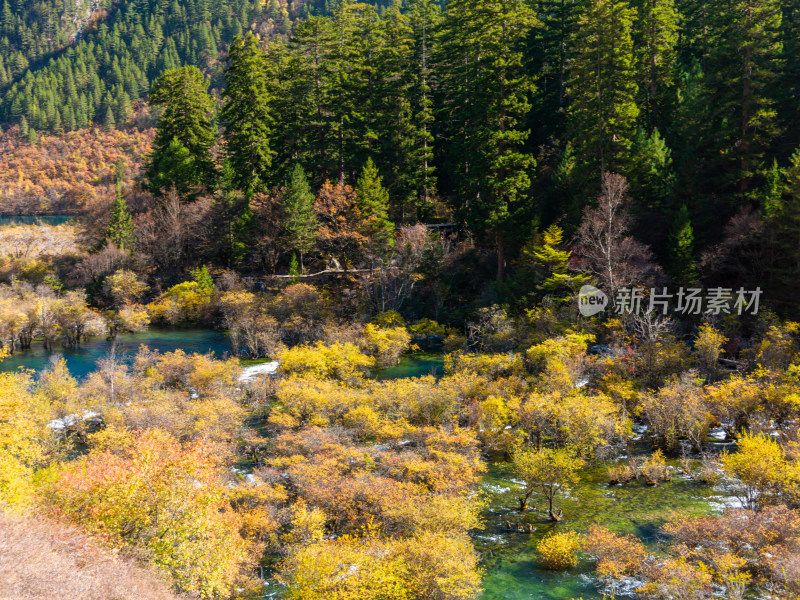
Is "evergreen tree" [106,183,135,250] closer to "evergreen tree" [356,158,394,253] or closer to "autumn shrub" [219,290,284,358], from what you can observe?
"autumn shrub" [219,290,284,358]

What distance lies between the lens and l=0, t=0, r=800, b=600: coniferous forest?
42.4 feet

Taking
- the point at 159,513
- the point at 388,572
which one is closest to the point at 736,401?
the point at 388,572

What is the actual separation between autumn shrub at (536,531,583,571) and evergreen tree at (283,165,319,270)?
109 feet

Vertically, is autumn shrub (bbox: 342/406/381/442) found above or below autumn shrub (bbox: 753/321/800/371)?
below

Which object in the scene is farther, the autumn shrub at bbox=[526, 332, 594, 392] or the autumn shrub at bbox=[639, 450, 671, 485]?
the autumn shrub at bbox=[526, 332, 594, 392]

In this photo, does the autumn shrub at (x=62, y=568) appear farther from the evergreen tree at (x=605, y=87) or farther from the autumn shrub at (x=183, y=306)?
the autumn shrub at (x=183, y=306)

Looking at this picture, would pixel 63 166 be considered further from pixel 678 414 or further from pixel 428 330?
pixel 678 414

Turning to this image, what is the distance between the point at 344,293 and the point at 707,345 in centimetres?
2569

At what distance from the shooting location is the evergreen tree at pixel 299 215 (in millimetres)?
43531

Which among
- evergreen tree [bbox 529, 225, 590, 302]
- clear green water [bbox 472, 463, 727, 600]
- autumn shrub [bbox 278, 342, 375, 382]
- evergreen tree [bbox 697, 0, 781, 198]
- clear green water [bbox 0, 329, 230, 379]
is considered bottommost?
clear green water [bbox 472, 463, 727, 600]

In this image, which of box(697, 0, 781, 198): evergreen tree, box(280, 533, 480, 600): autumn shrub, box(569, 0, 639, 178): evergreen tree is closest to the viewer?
box(280, 533, 480, 600): autumn shrub

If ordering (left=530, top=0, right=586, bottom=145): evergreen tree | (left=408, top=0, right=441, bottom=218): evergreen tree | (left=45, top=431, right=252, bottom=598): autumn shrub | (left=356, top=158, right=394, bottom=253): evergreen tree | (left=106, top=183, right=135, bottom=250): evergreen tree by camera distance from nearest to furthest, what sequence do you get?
1. (left=45, top=431, right=252, bottom=598): autumn shrub
2. (left=356, top=158, right=394, bottom=253): evergreen tree
3. (left=530, top=0, right=586, bottom=145): evergreen tree
4. (left=408, top=0, right=441, bottom=218): evergreen tree
5. (left=106, top=183, right=135, bottom=250): evergreen tree

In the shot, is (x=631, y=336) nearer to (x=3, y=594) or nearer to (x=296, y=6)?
(x=3, y=594)

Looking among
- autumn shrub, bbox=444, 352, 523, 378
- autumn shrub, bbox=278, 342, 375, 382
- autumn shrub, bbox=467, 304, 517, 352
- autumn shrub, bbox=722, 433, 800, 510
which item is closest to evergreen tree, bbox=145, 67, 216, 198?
autumn shrub, bbox=278, 342, 375, 382
